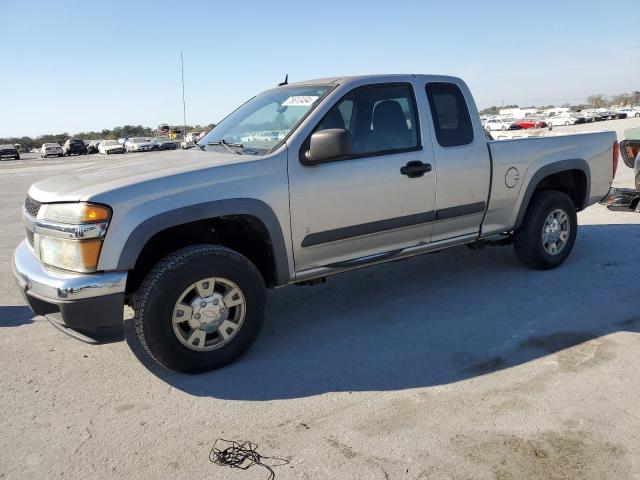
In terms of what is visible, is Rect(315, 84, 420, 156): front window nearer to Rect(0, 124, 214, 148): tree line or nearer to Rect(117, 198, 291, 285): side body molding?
Rect(117, 198, 291, 285): side body molding

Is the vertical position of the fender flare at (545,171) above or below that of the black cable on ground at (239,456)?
above

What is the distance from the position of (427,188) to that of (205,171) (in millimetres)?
1798

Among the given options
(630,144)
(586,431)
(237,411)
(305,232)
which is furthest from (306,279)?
(630,144)

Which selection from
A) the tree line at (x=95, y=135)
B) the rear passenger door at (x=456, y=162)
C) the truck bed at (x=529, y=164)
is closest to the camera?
the rear passenger door at (x=456, y=162)

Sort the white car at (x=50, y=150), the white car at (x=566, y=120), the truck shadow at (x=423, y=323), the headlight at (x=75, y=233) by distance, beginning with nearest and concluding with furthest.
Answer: the headlight at (x=75, y=233), the truck shadow at (x=423, y=323), the white car at (x=50, y=150), the white car at (x=566, y=120)

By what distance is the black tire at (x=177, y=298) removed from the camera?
3287mm

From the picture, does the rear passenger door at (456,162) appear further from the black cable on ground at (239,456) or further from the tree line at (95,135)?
the tree line at (95,135)

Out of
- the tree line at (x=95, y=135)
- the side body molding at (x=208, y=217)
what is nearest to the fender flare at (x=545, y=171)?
the side body molding at (x=208, y=217)

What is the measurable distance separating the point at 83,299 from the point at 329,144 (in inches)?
70.5

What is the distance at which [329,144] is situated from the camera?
3.63 metres

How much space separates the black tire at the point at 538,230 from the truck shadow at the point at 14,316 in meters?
4.50

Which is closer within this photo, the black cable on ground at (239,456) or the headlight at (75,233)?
the black cable on ground at (239,456)

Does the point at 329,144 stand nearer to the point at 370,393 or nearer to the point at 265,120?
the point at 265,120

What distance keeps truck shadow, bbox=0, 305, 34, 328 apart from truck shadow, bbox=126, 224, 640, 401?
102 cm
